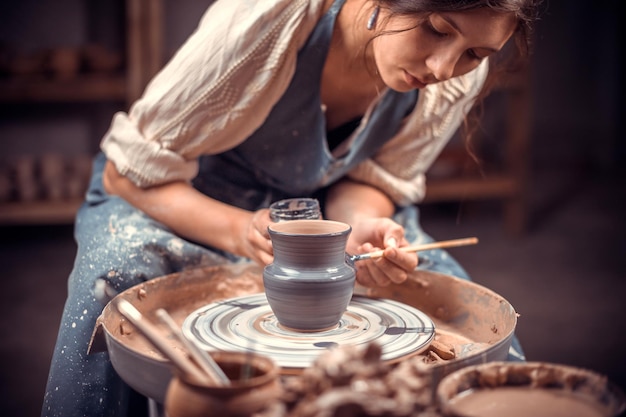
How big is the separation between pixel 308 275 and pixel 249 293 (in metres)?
0.37

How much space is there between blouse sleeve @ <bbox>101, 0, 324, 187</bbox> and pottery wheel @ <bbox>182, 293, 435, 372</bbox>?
14.3 inches

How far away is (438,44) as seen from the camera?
121 centimetres

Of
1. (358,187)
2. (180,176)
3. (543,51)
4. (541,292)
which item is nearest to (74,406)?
(180,176)

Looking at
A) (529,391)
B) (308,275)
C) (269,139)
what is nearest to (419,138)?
(269,139)

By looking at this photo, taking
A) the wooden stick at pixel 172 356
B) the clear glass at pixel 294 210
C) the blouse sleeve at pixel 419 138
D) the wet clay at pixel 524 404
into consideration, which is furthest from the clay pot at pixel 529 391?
the blouse sleeve at pixel 419 138

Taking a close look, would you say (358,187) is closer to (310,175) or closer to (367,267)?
(310,175)

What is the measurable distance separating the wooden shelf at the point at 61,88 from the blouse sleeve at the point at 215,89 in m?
2.04

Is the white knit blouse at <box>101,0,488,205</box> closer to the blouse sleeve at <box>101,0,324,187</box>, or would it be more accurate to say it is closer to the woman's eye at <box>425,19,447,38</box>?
the blouse sleeve at <box>101,0,324,187</box>

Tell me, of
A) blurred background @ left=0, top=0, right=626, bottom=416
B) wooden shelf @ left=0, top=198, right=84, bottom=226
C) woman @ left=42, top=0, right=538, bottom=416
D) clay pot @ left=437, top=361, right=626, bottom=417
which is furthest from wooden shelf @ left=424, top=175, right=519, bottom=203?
clay pot @ left=437, top=361, right=626, bottom=417

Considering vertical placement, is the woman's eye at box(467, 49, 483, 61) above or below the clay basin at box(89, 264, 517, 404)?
above

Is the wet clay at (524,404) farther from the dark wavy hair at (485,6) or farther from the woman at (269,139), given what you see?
the dark wavy hair at (485,6)

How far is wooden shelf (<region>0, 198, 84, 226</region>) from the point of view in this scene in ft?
11.1

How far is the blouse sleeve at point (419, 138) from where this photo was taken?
163cm

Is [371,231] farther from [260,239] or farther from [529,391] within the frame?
[529,391]
